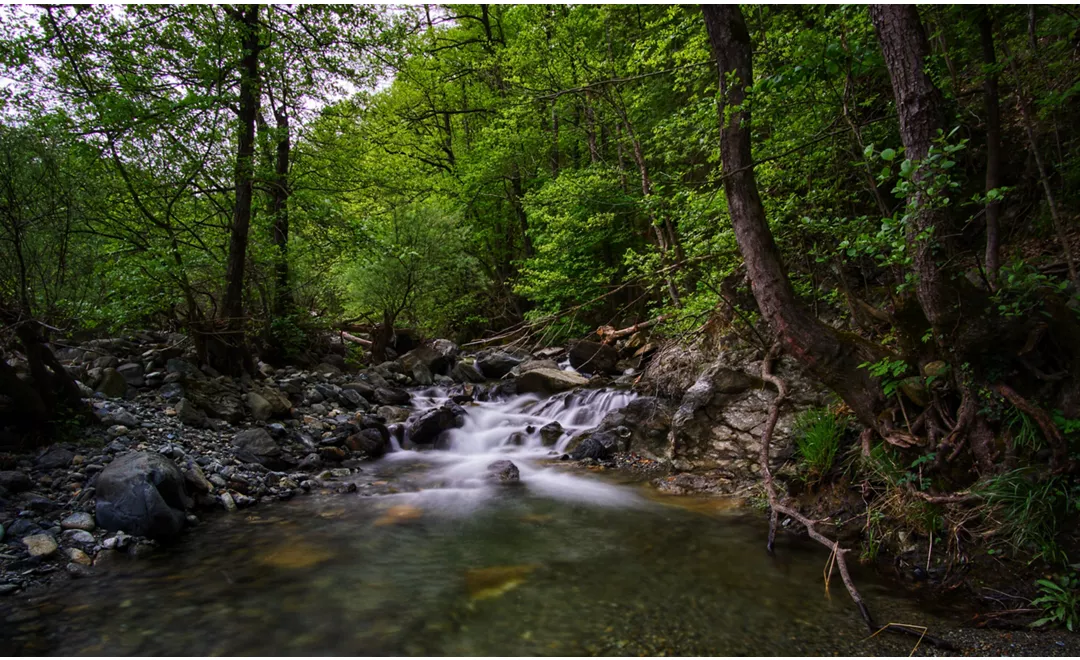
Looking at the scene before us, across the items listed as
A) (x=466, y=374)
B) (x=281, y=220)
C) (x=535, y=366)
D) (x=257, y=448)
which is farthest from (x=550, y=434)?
(x=281, y=220)

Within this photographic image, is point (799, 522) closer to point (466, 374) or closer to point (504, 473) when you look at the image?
point (504, 473)

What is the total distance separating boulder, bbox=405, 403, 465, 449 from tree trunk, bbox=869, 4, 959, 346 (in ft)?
25.6

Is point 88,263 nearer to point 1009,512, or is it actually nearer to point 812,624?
point 812,624

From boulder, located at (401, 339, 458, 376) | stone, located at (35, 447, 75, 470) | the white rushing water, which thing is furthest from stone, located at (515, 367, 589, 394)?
stone, located at (35, 447, 75, 470)

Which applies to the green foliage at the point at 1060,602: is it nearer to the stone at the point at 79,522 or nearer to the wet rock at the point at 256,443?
the stone at the point at 79,522

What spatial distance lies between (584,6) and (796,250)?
10.5 m

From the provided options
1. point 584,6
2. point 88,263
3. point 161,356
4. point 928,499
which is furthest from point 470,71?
point 928,499

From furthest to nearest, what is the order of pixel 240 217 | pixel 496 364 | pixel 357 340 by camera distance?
pixel 357 340 → pixel 496 364 → pixel 240 217

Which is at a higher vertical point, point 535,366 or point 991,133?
point 991,133

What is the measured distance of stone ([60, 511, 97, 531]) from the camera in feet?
16.3

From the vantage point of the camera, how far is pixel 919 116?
4039mm

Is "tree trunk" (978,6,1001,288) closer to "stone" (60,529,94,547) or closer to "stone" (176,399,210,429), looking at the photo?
"stone" (60,529,94,547)

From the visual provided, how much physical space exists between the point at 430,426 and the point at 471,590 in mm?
5713

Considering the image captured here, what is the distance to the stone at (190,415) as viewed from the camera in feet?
25.0
